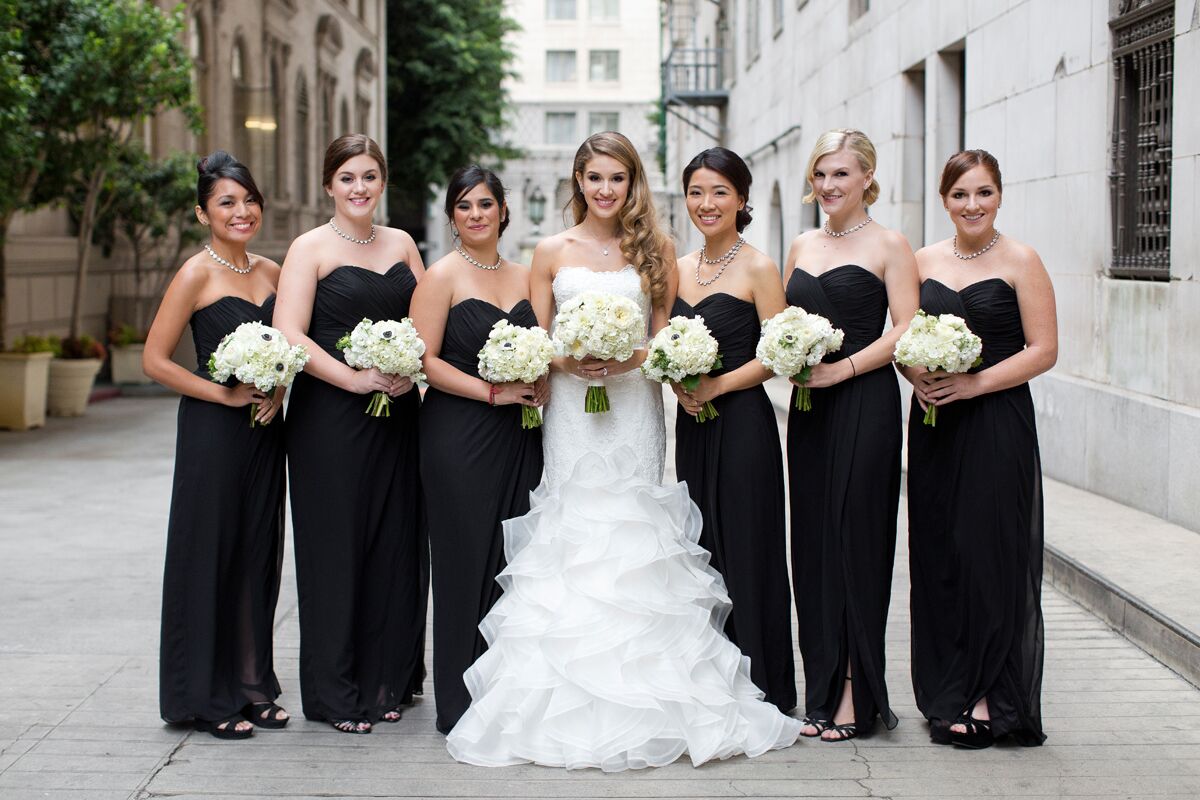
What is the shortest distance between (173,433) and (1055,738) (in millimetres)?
13836

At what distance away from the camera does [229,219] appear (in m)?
6.01

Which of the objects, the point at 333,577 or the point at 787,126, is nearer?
the point at 333,577

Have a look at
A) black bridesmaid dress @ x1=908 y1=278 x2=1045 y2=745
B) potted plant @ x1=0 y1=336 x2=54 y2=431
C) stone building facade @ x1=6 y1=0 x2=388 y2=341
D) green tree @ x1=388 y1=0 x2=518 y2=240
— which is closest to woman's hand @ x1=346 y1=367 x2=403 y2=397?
black bridesmaid dress @ x1=908 y1=278 x2=1045 y2=745

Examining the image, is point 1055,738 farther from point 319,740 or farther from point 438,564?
point 319,740

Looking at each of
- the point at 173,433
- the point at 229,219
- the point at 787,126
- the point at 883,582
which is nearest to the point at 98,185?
the point at 173,433

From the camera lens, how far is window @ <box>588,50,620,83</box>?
8000cm

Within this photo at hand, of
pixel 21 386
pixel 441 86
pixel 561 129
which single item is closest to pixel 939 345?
pixel 21 386

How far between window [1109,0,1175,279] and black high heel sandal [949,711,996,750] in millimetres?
5553

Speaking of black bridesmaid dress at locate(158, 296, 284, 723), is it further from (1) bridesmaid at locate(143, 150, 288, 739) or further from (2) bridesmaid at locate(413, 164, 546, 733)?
(2) bridesmaid at locate(413, 164, 546, 733)

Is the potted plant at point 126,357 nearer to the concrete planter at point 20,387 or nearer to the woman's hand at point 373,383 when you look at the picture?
the concrete planter at point 20,387

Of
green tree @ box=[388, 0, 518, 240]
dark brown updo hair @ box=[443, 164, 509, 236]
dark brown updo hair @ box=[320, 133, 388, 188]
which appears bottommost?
dark brown updo hair @ box=[443, 164, 509, 236]

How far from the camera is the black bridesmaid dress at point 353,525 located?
605 cm

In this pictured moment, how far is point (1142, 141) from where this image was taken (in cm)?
1070

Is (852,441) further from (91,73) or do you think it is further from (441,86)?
(441,86)
